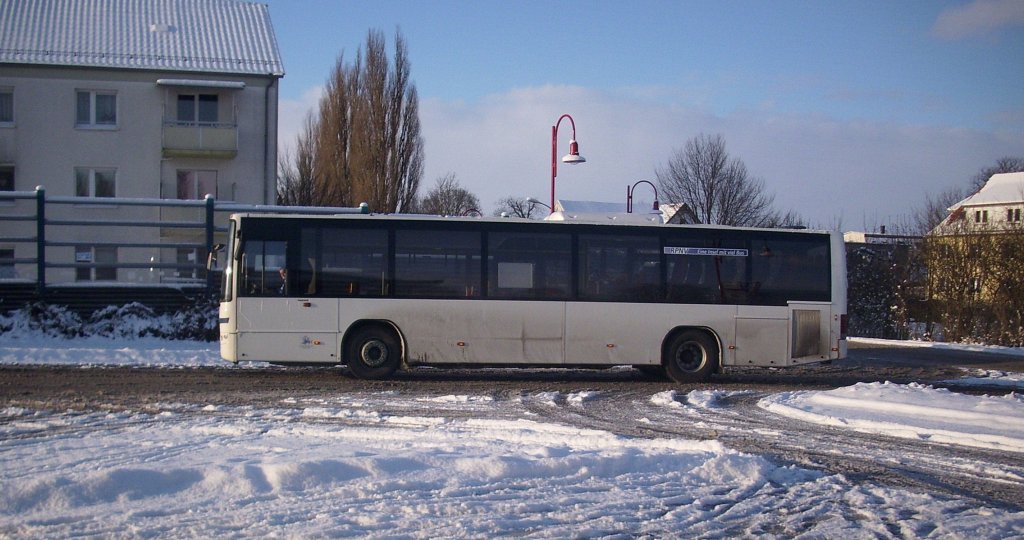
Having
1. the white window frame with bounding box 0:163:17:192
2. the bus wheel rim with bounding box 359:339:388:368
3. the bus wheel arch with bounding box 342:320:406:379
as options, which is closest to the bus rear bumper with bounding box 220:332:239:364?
the bus wheel arch with bounding box 342:320:406:379

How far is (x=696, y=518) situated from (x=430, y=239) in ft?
29.7

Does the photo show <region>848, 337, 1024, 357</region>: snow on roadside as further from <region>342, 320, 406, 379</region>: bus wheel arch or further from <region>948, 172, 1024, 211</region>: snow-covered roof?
<region>948, 172, 1024, 211</region>: snow-covered roof

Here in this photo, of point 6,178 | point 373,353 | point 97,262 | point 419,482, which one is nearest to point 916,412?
point 419,482

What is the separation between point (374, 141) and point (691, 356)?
3270cm

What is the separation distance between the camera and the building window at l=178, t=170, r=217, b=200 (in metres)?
34.5

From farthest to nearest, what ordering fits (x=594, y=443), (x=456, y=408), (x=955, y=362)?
(x=955, y=362), (x=456, y=408), (x=594, y=443)

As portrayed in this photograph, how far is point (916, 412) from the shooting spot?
1181 cm

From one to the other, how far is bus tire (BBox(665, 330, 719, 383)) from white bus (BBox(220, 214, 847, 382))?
0.02 meters

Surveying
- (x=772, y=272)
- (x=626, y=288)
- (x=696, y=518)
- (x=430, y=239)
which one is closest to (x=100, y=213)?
(x=430, y=239)

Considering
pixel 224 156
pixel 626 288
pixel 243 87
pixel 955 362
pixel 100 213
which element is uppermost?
pixel 243 87

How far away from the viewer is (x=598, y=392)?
45.9 ft

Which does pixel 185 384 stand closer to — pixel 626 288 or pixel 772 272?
pixel 626 288

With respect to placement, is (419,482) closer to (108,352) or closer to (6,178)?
(108,352)

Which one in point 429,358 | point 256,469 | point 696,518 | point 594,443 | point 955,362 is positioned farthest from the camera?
point 955,362
